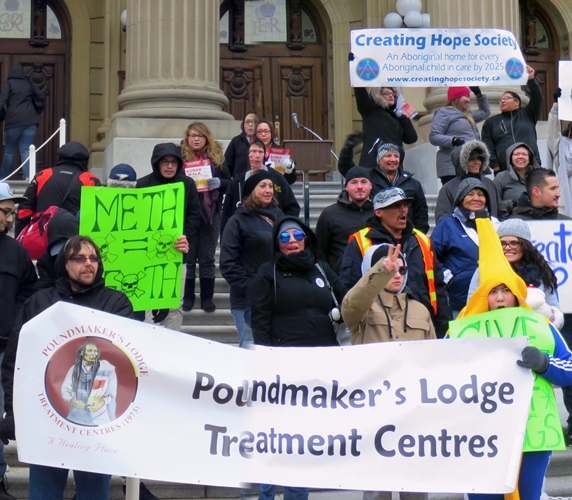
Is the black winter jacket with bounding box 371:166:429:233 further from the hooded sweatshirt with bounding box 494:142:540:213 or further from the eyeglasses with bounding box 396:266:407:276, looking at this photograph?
the eyeglasses with bounding box 396:266:407:276

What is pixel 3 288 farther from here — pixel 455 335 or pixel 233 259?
pixel 455 335

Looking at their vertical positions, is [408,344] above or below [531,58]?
below

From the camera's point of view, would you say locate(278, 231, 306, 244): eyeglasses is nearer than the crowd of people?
No

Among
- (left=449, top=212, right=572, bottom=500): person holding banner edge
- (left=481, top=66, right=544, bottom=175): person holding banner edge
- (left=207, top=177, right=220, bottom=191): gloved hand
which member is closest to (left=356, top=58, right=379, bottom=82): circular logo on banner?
(left=481, top=66, right=544, bottom=175): person holding banner edge

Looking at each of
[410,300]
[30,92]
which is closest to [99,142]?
[30,92]

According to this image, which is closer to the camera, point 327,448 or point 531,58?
point 327,448

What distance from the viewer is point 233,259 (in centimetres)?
804

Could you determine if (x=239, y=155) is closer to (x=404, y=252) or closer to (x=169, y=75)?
(x=169, y=75)

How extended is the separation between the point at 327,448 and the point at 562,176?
599 cm

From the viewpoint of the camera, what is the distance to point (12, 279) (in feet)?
22.7

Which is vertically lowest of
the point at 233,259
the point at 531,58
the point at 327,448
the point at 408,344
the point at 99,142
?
the point at 327,448

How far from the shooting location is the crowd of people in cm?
591

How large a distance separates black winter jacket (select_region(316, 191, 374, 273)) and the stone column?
5.35m

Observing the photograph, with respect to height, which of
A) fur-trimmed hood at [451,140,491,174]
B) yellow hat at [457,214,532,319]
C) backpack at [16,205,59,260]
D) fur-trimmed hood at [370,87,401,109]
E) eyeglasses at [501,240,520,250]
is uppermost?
fur-trimmed hood at [370,87,401,109]
